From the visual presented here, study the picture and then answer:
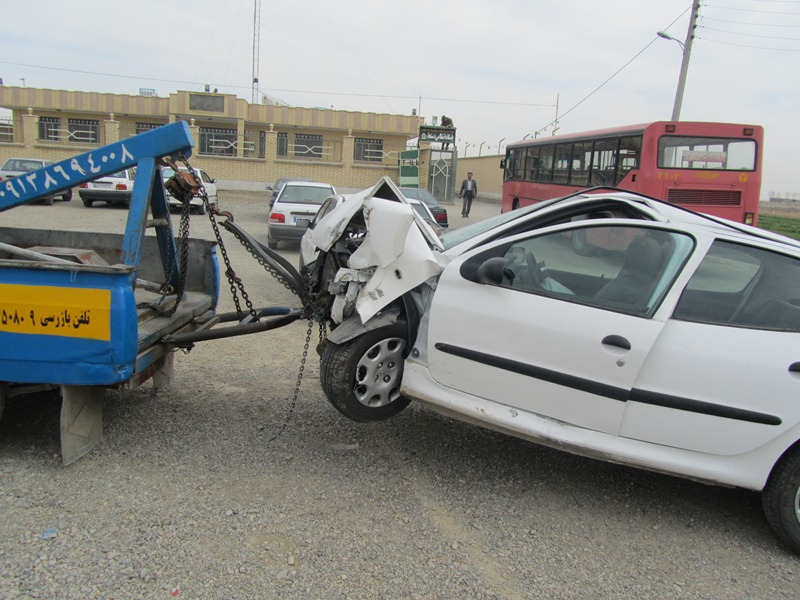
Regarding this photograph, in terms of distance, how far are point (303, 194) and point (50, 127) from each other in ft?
105

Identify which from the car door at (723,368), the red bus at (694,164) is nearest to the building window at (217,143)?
the red bus at (694,164)

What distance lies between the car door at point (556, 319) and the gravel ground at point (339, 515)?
0.66 m

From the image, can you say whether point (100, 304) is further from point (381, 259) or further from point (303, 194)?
point (303, 194)

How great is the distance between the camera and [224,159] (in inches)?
1428

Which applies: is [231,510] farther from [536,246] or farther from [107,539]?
[536,246]

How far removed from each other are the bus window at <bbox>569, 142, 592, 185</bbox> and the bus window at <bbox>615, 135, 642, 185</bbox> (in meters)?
1.31

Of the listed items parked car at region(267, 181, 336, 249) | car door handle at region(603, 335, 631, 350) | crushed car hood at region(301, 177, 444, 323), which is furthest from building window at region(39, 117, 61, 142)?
car door handle at region(603, 335, 631, 350)

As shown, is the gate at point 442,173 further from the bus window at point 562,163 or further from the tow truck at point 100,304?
the tow truck at point 100,304

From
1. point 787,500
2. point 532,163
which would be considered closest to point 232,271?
point 787,500

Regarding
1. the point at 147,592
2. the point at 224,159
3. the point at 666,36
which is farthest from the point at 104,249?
the point at 224,159

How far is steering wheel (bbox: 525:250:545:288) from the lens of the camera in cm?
375

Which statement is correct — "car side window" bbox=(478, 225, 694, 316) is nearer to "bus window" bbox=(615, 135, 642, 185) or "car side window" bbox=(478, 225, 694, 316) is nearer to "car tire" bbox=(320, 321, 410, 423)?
"car tire" bbox=(320, 321, 410, 423)

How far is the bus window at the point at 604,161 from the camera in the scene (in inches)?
587

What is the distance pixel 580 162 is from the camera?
1634 cm
